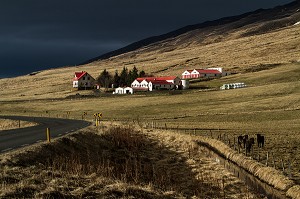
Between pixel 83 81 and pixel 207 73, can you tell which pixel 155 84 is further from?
pixel 83 81

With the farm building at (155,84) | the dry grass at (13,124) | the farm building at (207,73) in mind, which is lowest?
the dry grass at (13,124)

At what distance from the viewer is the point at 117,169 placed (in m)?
22.1

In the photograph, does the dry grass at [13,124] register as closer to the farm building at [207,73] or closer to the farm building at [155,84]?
the farm building at [155,84]

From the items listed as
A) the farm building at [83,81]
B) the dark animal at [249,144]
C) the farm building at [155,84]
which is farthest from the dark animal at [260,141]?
the farm building at [83,81]

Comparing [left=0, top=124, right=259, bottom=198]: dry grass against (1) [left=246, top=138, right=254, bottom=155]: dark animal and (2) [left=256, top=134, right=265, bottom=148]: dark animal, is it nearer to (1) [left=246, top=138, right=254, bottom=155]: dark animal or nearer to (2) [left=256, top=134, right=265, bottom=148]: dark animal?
(1) [left=246, top=138, right=254, bottom=155]: dark animal

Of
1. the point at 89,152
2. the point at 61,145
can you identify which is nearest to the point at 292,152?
the point at 89,152

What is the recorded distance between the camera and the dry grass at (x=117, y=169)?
47.6 feet

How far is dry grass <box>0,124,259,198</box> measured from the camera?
1452 centimetres

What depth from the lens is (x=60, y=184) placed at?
48.2ft

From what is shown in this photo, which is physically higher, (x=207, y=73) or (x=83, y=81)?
(x=207, y=73)

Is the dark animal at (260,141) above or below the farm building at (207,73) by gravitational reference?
below

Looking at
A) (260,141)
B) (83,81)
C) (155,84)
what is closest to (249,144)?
(260,141)

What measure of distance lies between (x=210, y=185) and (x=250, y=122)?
32479 mm

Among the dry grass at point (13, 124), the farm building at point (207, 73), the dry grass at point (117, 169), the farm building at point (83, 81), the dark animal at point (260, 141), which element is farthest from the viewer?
the farm building at point (83, 81)
